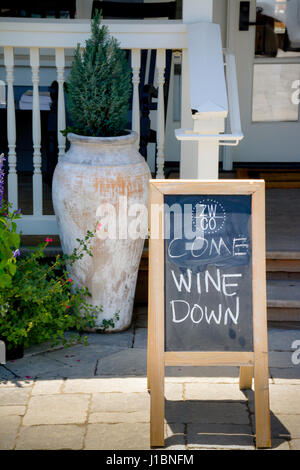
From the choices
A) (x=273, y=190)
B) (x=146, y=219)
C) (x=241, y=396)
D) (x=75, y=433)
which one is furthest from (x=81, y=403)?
(x=273, y=190)

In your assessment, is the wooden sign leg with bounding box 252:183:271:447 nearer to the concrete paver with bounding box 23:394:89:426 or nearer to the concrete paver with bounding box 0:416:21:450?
the concrete paver with bounding box 23:394:89:426

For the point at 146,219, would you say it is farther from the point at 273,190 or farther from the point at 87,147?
the point at 273,190

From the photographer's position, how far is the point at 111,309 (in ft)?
Answer: 12.9

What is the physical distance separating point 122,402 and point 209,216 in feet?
2.99

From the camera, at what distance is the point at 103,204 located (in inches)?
145

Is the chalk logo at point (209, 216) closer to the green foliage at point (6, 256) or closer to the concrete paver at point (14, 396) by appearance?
the green foliage at point (6, 256)

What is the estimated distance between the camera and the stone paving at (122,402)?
2.89m

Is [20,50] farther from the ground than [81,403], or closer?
farther from the ground

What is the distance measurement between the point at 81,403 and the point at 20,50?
3.85 meters

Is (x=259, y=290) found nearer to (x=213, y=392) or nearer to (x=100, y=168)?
(x=213, y=392)

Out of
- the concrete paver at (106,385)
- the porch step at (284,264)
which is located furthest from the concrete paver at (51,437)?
the porch step at (284,264)

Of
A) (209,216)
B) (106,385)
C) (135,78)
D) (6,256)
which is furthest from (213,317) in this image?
(135,78)
